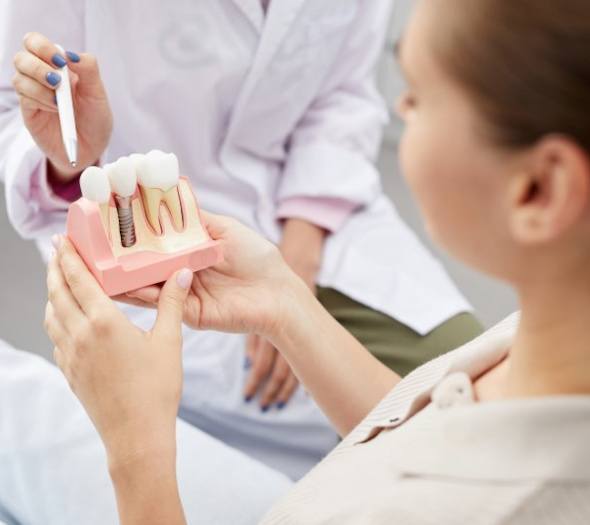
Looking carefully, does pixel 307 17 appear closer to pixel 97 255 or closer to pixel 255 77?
pixel 255 77

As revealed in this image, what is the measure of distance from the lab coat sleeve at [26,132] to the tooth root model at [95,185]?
0.28 m

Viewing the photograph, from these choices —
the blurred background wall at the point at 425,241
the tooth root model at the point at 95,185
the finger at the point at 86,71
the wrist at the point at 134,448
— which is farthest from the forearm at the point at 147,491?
the blurred background wall at the point at 425,241

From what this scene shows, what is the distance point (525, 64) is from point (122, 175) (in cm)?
37

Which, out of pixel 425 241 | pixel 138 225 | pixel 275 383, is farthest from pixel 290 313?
pixel 425 241

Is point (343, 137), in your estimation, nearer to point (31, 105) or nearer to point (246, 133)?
point (246, 133)

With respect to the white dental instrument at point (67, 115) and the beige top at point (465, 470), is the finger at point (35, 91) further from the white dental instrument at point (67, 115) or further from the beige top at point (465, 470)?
the beige top at point (465, 470)

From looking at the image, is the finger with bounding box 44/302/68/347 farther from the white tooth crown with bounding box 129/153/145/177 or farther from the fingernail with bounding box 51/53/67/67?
the fingernail with bounding box 51/53/67/67

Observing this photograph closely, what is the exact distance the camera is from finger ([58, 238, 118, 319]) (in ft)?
1.97

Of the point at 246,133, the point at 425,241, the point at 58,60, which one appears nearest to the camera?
the point at 58,60

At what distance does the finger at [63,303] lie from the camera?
23.8 inches

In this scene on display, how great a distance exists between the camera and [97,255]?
66 cm

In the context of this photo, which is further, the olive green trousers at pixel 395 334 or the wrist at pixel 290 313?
the olive green trousers at pixel 395 334

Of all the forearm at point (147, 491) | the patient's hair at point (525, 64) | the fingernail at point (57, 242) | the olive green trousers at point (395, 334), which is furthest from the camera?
the olive green trousers at point (395, 334)

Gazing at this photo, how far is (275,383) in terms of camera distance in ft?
3.22
